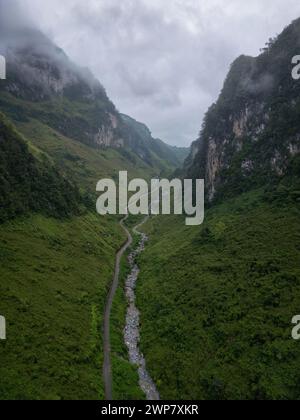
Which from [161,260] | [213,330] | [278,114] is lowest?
[213,330]

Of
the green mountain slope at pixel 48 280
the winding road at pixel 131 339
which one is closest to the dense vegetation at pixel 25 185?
the green mountain slope at pixel 48 280

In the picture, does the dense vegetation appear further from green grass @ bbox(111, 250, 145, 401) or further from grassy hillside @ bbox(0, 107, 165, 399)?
green grass @ bbox(111, 250, 145, 401)

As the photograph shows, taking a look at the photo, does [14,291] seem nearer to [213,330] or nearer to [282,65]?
[213,330]

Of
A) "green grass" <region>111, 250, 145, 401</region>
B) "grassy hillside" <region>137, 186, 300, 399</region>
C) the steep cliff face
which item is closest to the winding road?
"green grass" <region>111, 250, 145, 401</region>

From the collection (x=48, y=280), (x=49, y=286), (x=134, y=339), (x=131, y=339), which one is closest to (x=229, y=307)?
(x=134, y=339)

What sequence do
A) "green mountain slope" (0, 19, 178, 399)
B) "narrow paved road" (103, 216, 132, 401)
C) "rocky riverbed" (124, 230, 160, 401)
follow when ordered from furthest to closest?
1. "rocky riverbed" (124, 230, 160, 401)
2. "narrow paved road" (103, 216, 132, 401)
3. "green mountain slope" (0, 19, 178, 399)

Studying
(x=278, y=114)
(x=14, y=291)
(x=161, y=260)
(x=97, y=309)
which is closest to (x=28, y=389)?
(x=14, y=291)
